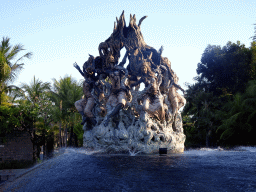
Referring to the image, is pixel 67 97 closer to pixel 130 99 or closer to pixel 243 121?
pixel 130 99

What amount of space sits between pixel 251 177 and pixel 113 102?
10084 millimetres

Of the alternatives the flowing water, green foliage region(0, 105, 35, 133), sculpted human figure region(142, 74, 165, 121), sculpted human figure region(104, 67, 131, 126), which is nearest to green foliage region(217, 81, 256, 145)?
sculpted human figure region(142, 74, 165, 121)

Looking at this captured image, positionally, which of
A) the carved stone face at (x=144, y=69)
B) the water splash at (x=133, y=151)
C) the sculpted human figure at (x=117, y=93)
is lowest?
the water splash at (x=133, y=151)

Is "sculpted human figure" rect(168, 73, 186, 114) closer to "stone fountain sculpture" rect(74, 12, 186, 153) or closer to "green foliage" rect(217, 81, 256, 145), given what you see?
"stone fountain sculpture" rect(74, 12, 186, 153)

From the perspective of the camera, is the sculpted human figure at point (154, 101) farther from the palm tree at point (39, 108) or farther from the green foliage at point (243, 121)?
the palm tree at point (39, 108)

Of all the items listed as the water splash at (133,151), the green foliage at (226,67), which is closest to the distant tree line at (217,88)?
the green foliage at (226,67)

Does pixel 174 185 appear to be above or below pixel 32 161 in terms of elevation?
above

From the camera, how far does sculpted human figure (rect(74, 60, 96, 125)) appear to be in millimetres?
16389

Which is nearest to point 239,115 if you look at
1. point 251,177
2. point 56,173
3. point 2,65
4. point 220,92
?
point 220,92

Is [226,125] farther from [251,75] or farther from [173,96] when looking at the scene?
[251,75]

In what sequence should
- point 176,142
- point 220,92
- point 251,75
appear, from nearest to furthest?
point 176,142 → point 251,75 → point 220,92

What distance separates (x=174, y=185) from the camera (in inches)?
211

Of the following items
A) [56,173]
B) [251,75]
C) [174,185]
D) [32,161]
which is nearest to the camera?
[174,185]

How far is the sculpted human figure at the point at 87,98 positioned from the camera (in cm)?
1639
